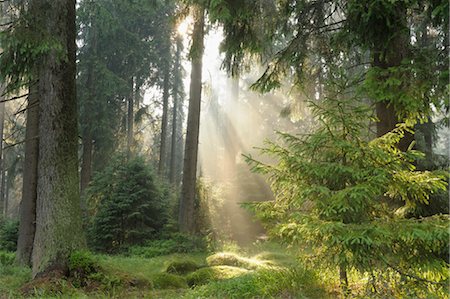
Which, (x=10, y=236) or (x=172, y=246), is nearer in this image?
(x=172, y=246)

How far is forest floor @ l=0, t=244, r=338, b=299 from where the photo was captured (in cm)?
490

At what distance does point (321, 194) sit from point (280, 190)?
0.92 m

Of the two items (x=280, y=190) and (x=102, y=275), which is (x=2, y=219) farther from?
(x=280, y=190)

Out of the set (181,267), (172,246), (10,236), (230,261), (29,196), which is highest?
(29,196)

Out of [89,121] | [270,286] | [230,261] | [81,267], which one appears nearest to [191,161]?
[230,261]

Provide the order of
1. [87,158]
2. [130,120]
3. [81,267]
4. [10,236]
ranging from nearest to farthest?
1. [81,267]
2. [10,236]
3. [87,158]
4. [130,120]

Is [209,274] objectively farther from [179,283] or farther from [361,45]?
[361,45]

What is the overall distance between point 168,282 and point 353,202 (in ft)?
13.9

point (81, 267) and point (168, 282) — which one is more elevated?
point (81, 267)

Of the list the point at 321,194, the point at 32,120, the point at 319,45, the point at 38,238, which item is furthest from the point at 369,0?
the point at 32,120

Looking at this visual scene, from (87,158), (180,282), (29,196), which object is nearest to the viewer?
(180,282)

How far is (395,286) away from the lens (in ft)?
14.3

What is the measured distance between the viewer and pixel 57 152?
7156 millimetres

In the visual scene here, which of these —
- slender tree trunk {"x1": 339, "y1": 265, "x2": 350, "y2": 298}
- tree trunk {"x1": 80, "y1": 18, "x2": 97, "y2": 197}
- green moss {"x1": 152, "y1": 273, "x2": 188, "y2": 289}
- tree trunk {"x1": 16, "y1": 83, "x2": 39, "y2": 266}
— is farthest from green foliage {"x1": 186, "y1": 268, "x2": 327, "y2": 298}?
tree trunk {"x1": 80, "y1": 18, "x2": 97, "y2": 197}
